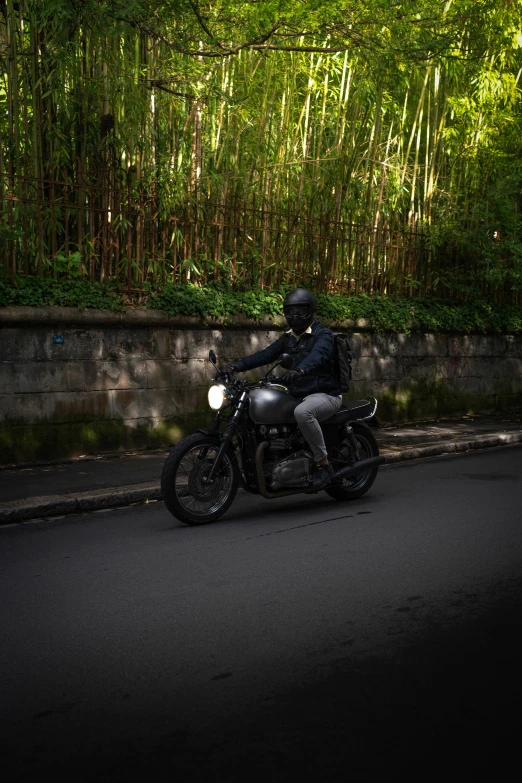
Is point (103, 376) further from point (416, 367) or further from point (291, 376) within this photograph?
point (416, 367)

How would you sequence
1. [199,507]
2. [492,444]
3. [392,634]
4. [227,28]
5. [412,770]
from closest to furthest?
[412,770] < [392,634] < [199,507] < [227,28] < [492,444]

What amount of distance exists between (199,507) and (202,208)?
5179 mm

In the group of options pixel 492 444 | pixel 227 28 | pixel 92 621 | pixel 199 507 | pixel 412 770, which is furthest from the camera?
pixel 492 444

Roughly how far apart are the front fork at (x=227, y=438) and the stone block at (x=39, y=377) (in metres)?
3.22

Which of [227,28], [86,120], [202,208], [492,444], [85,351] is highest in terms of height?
[227,28]

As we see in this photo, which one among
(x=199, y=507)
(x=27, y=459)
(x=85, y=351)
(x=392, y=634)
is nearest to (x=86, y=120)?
(x=85, y=351)

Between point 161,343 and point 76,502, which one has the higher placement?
point 161,343

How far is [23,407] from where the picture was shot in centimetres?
975

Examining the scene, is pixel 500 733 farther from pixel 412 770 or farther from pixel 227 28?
pixel 227 28

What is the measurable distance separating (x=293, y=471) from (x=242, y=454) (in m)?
0.45

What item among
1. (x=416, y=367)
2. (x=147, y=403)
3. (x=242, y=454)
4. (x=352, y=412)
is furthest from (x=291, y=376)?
(x=416, y=367)

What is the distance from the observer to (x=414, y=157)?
49.4 ft

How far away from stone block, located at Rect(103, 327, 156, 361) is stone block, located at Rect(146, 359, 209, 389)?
0.15 metres

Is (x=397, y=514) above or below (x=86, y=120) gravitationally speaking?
below
